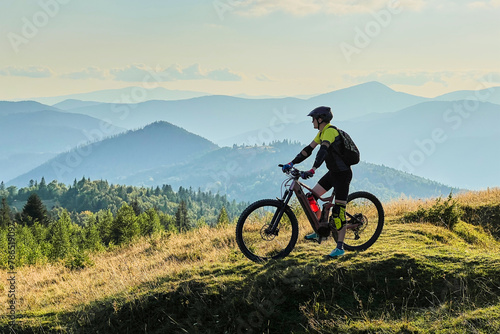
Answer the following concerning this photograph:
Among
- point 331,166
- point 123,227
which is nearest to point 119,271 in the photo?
point 331,166

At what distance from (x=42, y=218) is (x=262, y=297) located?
82480mm

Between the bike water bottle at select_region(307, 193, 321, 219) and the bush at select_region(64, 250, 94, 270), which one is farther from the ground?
the bike water bottle at select_region(307, 193, 321, 219)

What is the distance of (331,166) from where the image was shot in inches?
320

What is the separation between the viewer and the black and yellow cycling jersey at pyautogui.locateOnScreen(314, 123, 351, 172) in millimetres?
7859

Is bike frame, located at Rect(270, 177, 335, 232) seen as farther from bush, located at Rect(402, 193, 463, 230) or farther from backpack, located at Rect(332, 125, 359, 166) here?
bush, located at Rect(402, 193, 463, 230)

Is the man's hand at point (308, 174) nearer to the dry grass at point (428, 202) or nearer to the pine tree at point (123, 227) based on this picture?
the dry grass at point (428, 202)

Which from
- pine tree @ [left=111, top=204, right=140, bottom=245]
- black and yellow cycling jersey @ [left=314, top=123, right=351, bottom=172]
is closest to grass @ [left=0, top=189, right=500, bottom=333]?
black and yellow cycling jersey @ [left=314, top=123, right=351, bottom=172]

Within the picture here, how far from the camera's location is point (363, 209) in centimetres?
1212

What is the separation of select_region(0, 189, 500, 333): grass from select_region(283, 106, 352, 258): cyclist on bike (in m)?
0.80

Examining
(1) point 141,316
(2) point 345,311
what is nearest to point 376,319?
(2) point 345,311

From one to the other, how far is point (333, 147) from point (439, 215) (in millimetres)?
6627

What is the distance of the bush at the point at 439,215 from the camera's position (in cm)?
1245

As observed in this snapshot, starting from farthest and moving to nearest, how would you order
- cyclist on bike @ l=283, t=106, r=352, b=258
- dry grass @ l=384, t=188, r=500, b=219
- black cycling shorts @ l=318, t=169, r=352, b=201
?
dry grass @ l=384, t=188, r=500, b=219 < black cycling shorts @ l=318, t=169, r=352, b=201 < cyclist on bike @ l=283, t=106, r=352, b=258

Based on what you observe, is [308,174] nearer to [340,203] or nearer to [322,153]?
[322,153]
